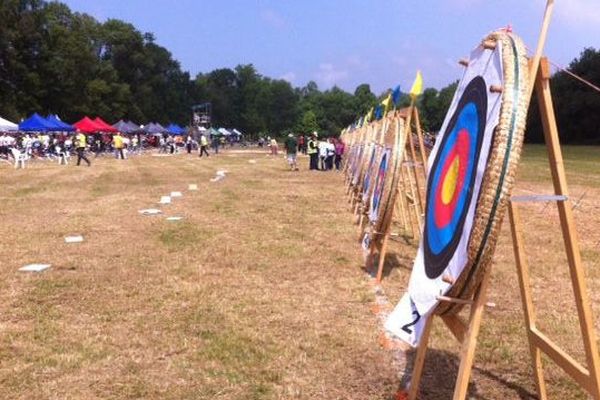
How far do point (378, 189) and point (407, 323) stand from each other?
468 centimetres

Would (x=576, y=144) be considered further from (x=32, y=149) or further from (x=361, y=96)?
(x=361, y=96)

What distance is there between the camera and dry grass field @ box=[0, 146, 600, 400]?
Answer: 14.5ft

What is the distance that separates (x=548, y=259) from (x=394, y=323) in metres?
5.46

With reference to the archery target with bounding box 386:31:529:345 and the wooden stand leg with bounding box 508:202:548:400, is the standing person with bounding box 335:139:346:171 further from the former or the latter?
the archery target with bounding box 386:31:529:345

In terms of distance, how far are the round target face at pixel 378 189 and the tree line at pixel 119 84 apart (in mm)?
32209

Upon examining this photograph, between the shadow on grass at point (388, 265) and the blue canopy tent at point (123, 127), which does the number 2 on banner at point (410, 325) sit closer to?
the shadow on grass at point (388, 265)

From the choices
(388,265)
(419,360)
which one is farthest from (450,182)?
(388,265)

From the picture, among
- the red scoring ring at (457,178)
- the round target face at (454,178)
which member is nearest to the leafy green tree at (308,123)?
the round target face at (454,178)

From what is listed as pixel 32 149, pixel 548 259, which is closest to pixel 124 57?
pixel 32 149

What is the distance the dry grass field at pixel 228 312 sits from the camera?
4430 mm

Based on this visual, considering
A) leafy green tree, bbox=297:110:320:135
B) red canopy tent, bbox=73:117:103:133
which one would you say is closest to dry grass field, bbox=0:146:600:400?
red canopy tent, bbox=73:117:103:133

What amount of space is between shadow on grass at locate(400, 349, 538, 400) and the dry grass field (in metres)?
0.02

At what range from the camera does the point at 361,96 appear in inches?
6102

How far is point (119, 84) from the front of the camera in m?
94.9
